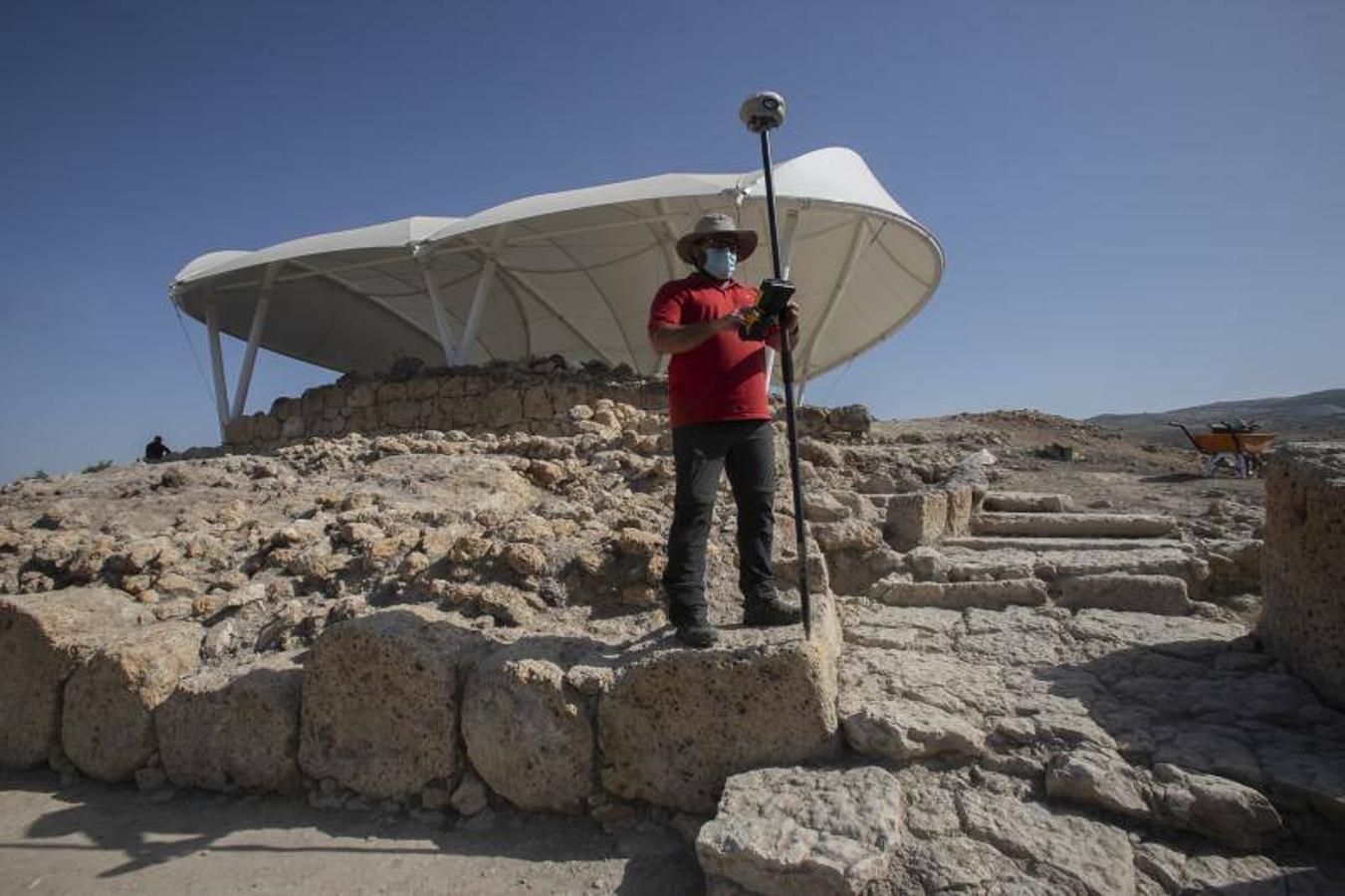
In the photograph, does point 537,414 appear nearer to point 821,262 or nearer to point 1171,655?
point 821,262

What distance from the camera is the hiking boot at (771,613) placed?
2.83 metres

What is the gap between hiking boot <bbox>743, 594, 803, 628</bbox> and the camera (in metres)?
2.83

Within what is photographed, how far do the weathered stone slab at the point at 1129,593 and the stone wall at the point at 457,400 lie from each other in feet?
28.0

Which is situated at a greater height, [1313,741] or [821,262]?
[821,262]

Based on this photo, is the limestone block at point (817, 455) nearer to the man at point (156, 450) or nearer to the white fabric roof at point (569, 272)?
the white fabric roof at point (569, 272)

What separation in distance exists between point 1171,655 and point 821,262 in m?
14.9

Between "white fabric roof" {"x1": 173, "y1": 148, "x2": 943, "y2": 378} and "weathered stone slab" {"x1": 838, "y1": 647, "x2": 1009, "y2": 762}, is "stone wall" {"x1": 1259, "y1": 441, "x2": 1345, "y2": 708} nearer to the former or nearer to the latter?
"weathered stone slab" {"x1": 838, "y1": 647, "x2": 1009, "y2": 762}

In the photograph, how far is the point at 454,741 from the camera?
283 cm

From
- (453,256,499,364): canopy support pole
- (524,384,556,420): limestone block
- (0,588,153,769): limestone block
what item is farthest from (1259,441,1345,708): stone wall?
(453,256,499,364): canopy support pole

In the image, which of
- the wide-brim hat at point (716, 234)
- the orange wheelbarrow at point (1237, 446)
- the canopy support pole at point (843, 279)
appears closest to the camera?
the wide-brim hat at point (716, 234)

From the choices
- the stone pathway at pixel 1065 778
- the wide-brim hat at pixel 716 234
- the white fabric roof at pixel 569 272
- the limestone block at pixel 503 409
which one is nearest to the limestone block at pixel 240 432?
the white fabric roof at pixel 569 272

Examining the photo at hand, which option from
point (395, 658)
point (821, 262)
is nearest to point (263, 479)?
point (395, 658)

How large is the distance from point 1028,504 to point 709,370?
202 inches

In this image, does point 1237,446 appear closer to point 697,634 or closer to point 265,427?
point 697,634
